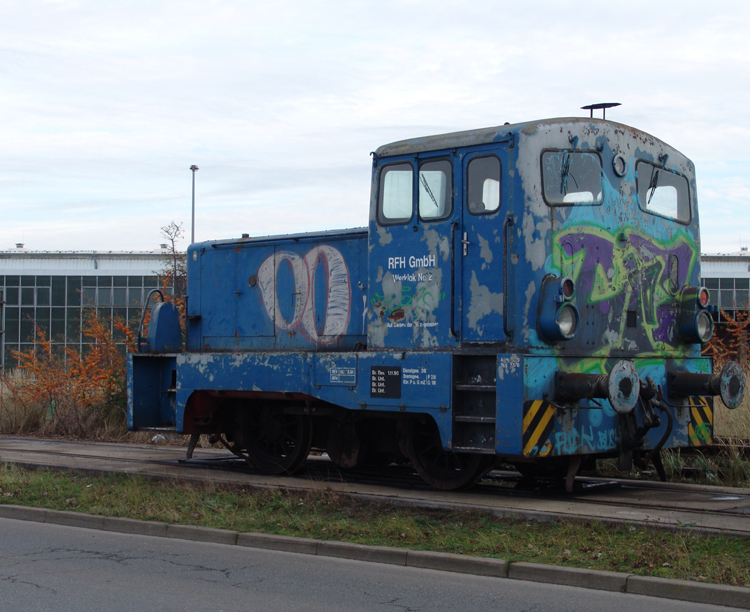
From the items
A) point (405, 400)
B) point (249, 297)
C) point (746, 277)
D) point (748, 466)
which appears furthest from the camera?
point (746, 277)

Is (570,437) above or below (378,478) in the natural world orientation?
above

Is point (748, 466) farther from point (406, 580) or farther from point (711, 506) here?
point (406, 580)

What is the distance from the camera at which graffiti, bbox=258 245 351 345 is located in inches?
424

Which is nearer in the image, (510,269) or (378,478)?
(510,269)

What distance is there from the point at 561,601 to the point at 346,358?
4514 millimetres

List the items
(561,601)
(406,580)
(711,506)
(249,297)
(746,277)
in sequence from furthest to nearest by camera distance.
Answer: (746,277) < (249,297) < (711,506) < (406,580) < (561,601)

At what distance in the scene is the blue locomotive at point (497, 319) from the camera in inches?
341

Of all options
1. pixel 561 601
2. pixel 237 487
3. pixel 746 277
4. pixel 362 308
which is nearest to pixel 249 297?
→ pixel 362 308

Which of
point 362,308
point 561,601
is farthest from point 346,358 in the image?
point 561,601

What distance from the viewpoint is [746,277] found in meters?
47.3

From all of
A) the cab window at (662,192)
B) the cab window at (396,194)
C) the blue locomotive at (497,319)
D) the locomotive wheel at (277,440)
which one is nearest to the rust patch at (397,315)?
the blue locomotive at (497,319)

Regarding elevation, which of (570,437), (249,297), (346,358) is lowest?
(570,437)

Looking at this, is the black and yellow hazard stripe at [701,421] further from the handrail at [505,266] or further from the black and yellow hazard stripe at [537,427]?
the handrail at [505,266]

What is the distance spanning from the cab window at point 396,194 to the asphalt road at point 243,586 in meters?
3.96
